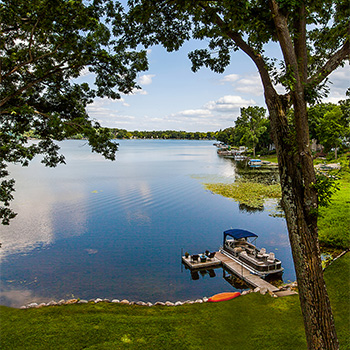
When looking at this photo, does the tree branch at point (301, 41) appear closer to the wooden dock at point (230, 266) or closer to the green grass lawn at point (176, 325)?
the green grass lawn at point (176, 325)

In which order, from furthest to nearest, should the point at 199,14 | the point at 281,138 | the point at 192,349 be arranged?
the point at 192,349 → the point at 199,14 → the point at 281,138

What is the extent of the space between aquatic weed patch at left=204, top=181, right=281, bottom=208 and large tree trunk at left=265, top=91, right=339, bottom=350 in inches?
1166

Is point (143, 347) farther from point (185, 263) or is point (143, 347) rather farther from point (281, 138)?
point (185, 263)

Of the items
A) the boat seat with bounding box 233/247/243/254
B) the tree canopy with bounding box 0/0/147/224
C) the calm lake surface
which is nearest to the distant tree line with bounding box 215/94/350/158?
the tree canopy with bounding box 0/0/147/224

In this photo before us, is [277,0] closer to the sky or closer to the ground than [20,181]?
closer to the sky

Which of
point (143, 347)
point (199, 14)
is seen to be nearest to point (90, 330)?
point (143, 347)

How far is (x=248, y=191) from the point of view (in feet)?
139

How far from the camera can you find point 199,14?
7.38 meters

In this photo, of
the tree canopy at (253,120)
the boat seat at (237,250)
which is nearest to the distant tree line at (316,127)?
the tree canopy at (253,120)

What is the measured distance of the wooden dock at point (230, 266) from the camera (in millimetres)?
16870

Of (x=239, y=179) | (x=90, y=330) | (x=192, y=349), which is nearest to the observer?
(x=192, y=349)

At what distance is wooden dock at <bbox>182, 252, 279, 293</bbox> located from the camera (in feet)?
55.3

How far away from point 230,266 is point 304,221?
47.1ft

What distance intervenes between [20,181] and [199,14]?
181 ft
